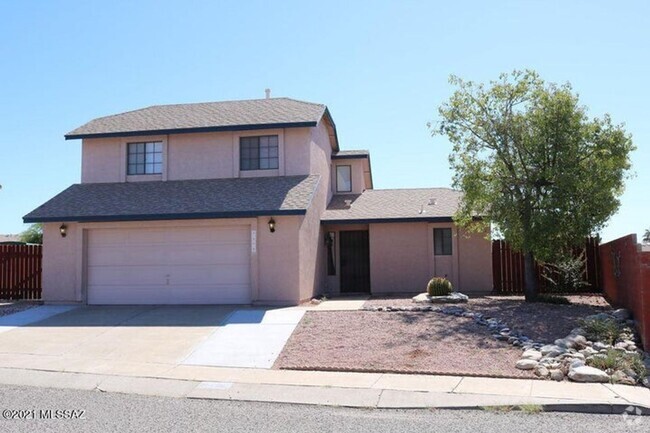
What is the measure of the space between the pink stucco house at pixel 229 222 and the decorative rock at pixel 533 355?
7.47m

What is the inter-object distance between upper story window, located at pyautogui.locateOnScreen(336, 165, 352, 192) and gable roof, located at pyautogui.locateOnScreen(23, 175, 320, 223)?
19.1 ft

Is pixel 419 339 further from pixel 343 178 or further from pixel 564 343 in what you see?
pixel 343 178

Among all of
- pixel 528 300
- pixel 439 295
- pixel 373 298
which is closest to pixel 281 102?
pixel 373 298

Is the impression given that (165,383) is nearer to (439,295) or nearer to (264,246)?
(264,246)

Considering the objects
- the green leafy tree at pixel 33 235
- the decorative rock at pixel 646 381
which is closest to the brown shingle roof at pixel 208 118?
the decorative rock at pixel 646 381

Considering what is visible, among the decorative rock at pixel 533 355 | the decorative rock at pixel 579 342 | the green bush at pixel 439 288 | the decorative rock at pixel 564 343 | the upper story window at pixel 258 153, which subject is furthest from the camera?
the upper story window at pixel 258 153

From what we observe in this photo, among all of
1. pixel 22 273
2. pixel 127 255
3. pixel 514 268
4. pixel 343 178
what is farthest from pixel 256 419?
pixel 343 178

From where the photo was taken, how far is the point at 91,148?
66.0 ft

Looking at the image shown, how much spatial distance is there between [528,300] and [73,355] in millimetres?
11805

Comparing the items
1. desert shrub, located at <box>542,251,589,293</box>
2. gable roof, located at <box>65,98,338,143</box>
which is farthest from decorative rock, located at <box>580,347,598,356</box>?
gable roof, located at <box>65,98,338,143</box>

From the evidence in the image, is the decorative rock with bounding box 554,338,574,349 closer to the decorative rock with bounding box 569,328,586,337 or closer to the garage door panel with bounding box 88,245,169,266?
the decorative rock with bounding box 569,328,586,337

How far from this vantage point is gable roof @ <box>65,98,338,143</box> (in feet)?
62.3

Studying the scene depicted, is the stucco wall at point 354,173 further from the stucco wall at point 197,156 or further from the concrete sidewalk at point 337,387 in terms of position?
the concrete sidewalk at point 337,387

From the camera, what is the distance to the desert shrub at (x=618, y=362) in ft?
31.1
